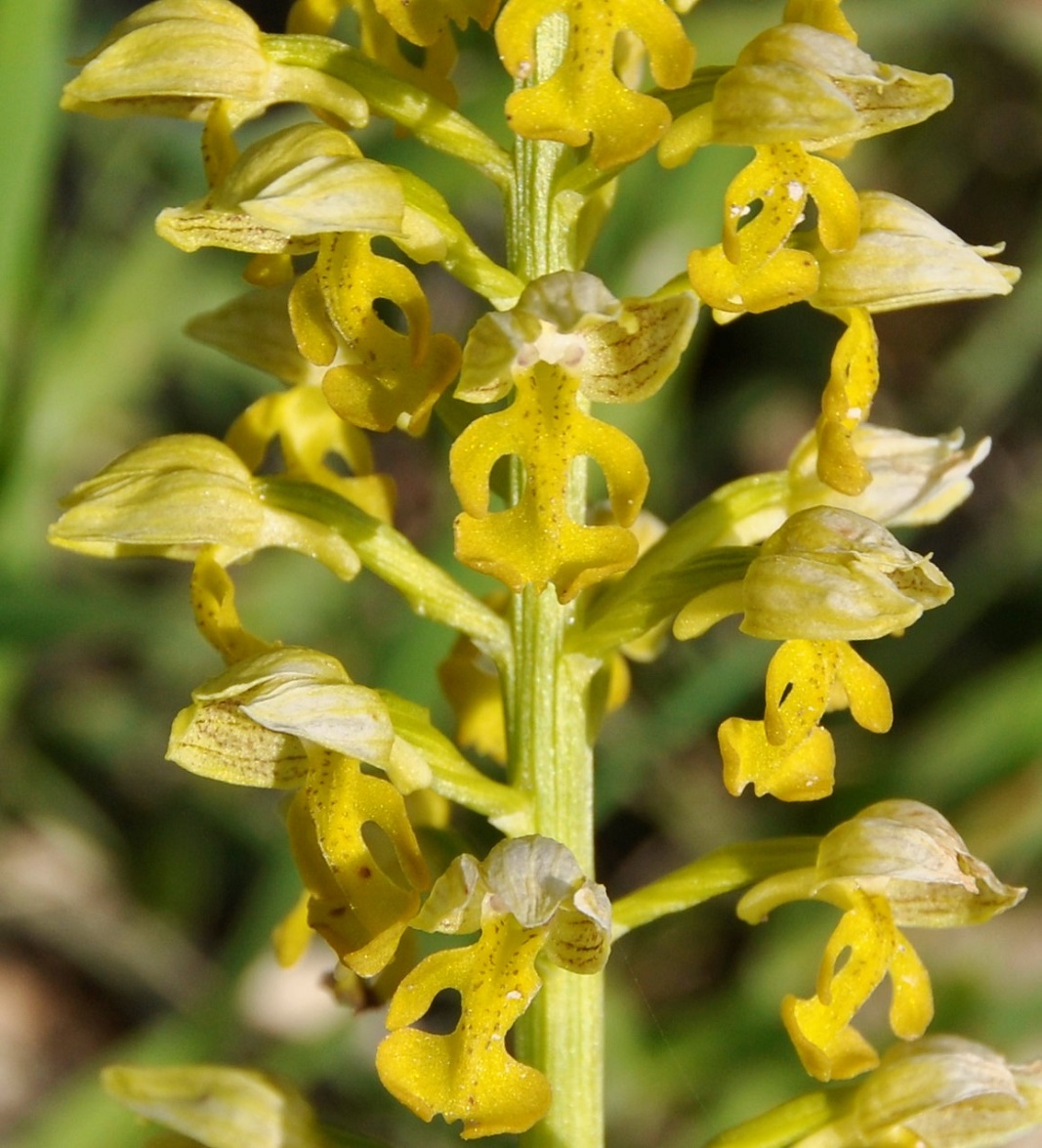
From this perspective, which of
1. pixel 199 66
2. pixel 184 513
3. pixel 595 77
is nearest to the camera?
pixel 595 77

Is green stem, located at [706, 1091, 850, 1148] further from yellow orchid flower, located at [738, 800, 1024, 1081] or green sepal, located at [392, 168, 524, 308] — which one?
green sepal, located at [392, 168, 524, 308]

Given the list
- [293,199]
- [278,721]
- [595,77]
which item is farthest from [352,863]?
[595,77]

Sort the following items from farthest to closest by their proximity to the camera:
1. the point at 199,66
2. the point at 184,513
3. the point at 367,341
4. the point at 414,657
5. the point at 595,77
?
the point at 414,657 < the point at 184,513 < the point at 199,66 < the point at 367,341 < the point at 595,77

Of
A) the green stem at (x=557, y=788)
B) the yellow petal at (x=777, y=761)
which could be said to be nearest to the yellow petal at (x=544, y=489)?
the green stem at (x=557, y=788)

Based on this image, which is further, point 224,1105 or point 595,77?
point 224,1105

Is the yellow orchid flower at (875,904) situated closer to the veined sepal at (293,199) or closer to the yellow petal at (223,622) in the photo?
the yellow petal at (223,622)

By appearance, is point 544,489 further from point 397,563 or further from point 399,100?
point 399,100

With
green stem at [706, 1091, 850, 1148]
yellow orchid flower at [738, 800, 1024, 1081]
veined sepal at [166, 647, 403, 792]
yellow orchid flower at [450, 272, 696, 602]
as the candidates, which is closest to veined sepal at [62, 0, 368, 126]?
yellow orchid flower at [450, 272, 696, 602]
